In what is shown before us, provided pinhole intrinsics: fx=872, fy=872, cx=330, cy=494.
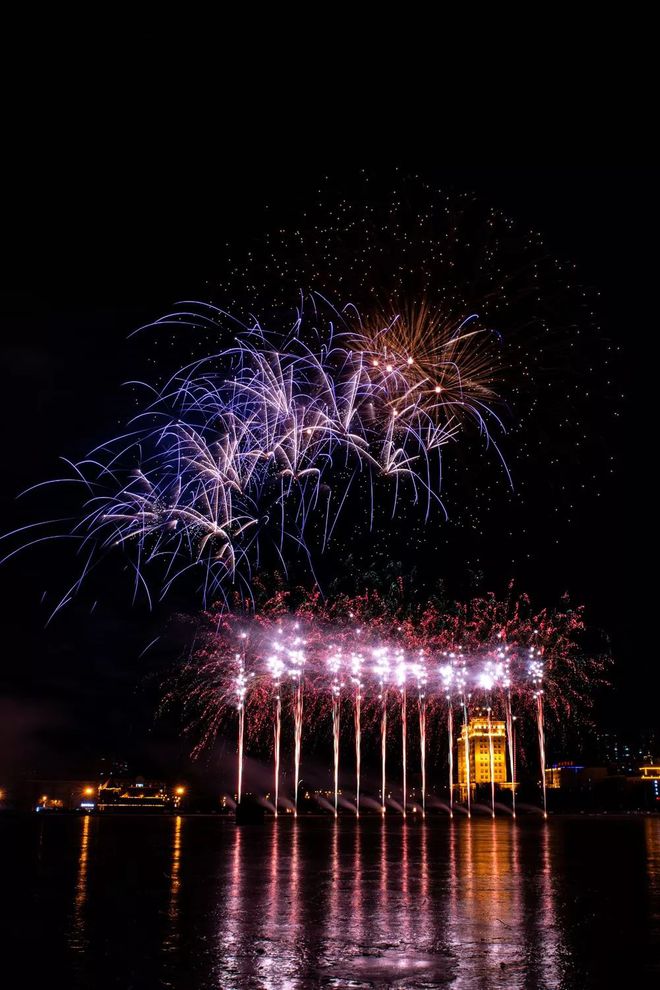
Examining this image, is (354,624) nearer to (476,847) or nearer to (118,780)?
(476,847)

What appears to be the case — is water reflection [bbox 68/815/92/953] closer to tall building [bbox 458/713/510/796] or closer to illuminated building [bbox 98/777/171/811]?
illuminated building [bbox 98/777/171/811]

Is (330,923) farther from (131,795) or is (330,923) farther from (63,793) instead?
(131,795)

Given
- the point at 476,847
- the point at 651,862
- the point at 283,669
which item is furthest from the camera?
the point at 283,669

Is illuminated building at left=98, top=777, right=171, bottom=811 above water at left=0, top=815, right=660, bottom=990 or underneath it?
underneath

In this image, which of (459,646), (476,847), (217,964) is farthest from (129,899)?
(459,646)

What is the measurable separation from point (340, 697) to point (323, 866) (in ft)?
111

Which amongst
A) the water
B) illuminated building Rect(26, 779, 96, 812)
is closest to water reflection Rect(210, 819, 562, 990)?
the water

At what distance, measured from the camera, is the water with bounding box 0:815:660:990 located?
23.6ft

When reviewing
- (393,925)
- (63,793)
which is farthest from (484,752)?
(393,925)

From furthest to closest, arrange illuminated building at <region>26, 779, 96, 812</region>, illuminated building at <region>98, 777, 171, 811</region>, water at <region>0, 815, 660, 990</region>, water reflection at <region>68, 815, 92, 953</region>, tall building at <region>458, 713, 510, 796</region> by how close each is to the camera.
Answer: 1. tall building at <region>458, 713, 510, 796</region>
2. illuminated building at <region>26, 779, 96, 812</region>
3. illuminated building at <region>98, 777, 171, 811</region>
4. water reflection at <region>68, 815, 92, 953</region>
5. water at <region>0, 815, 660, 990</region>

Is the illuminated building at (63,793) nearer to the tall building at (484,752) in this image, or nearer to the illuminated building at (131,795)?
the illuminated building at (131,795)

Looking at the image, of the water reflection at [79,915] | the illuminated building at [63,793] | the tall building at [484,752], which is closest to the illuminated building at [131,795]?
the illuminated building at [63,793]

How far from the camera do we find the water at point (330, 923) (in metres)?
7.18

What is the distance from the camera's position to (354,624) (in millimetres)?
44125
